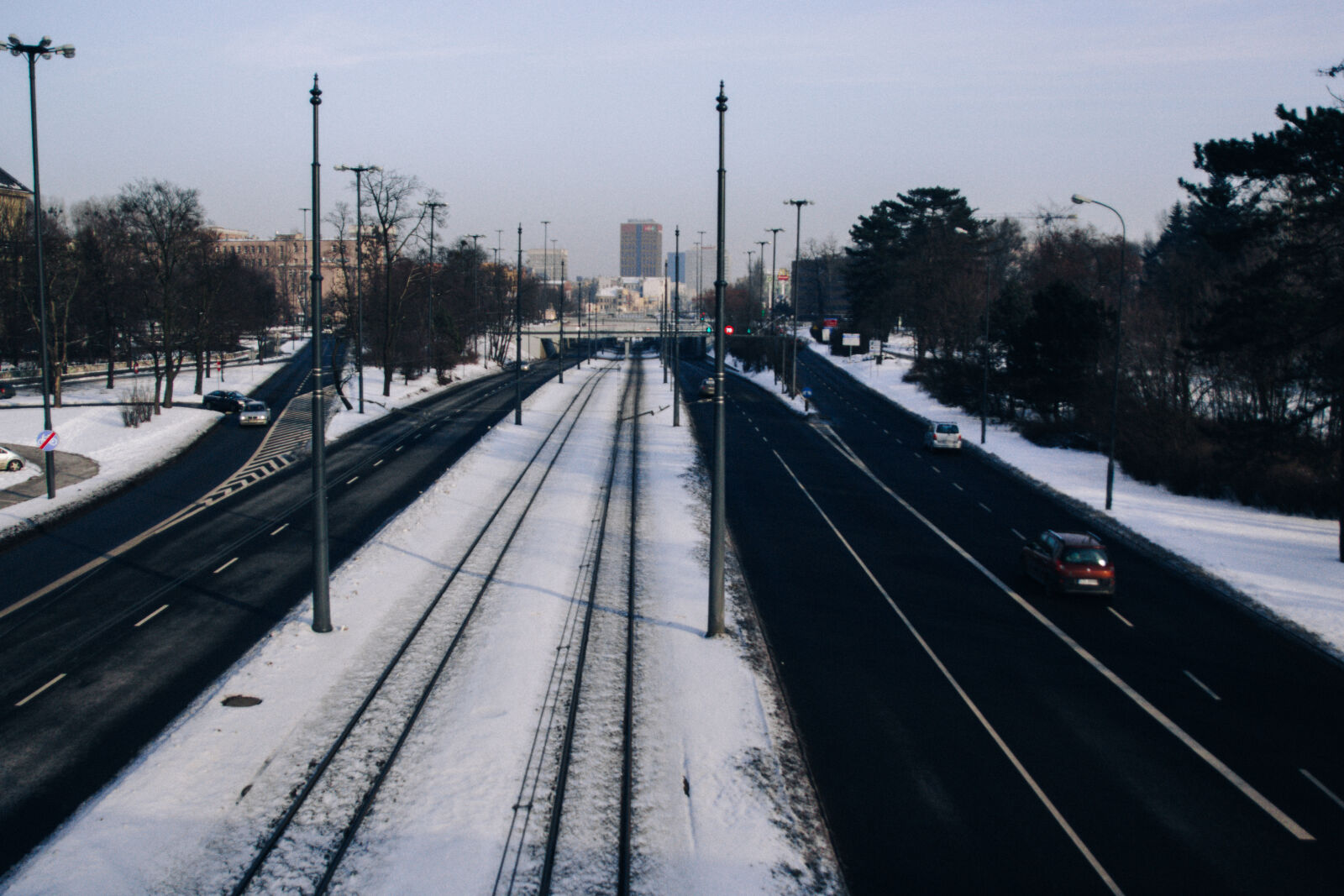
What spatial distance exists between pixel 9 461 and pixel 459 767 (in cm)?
2826

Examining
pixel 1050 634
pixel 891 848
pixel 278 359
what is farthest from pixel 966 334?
pixel 278 359

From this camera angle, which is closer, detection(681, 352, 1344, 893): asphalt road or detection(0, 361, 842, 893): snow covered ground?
detection(0, 361, 842, 893): snow covered ground

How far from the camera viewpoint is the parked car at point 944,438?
41750 millimetres

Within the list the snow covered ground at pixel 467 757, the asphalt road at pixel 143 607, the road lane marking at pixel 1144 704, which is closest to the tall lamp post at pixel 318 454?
the snow covered ground at pixel 467 757

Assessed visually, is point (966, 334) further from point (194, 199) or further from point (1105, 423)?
point (194, 199)

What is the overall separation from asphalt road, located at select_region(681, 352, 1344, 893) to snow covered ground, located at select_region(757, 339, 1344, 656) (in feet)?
4.11

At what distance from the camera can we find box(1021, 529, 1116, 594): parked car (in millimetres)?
19031

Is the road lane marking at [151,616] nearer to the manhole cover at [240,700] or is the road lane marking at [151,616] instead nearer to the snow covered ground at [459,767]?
the snow covered ground at [459,767]

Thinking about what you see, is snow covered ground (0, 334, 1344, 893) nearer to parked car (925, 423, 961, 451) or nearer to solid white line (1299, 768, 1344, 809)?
solid white line (1299, 768, 1344, 809)

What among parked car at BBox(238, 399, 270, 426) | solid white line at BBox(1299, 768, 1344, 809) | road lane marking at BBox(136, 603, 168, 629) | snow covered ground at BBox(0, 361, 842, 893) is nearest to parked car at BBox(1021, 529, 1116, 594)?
snow covered ground at BBox(0, 361, 842, 893)

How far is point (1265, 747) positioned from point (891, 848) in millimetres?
6451

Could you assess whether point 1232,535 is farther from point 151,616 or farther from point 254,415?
point 254,415

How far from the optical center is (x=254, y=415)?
43438 mm

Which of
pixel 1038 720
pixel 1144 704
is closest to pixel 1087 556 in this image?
pixel 1144 704
